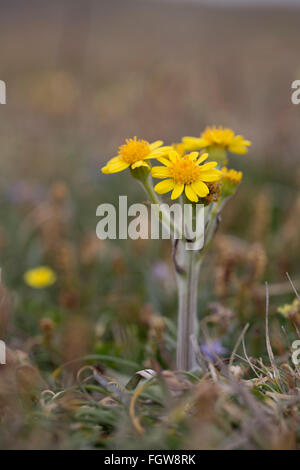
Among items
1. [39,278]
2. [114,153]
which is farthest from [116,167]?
[114,153]

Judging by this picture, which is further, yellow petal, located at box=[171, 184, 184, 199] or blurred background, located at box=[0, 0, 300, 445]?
blurred background, located at box=[0, 0, 300, 445]

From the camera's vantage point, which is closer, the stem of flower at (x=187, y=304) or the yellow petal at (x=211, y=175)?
the yellow petal at (x=211, y=175)

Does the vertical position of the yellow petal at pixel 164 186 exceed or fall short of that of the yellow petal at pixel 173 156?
it falls short

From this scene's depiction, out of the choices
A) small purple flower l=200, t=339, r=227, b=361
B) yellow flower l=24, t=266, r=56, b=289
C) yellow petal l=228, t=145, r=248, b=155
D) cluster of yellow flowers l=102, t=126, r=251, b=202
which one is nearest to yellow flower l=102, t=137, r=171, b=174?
cluster of yellow flowers l=102, t=126, r=251, b=202

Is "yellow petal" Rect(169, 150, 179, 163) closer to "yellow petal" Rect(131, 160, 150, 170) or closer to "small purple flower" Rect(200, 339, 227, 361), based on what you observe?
"yellow petal" Rect(131, 160, 150, 170)

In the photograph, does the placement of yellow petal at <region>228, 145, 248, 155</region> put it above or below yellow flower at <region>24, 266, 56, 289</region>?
above

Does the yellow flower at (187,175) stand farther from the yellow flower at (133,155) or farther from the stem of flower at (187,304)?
the stem of flower at (187,304)

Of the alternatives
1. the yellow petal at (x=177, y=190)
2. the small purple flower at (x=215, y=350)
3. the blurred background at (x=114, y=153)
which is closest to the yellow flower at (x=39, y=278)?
the blurred background at (x=114, y=153)
